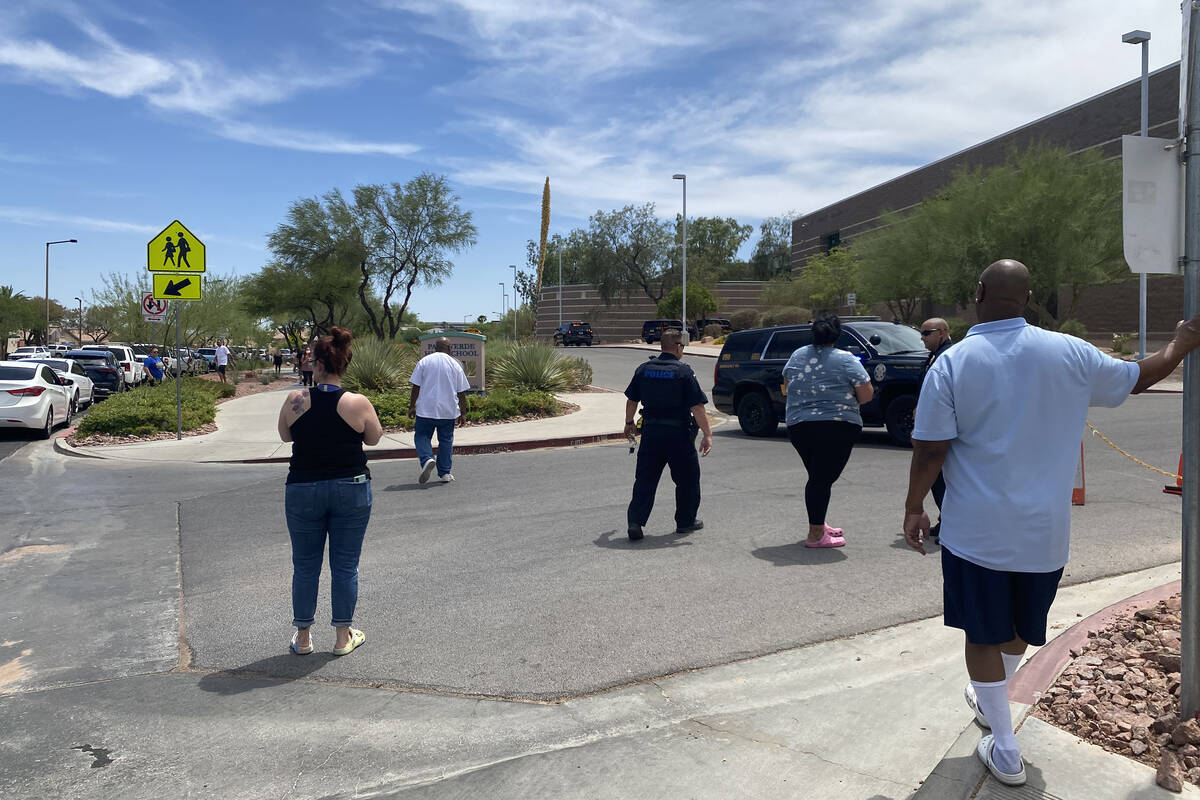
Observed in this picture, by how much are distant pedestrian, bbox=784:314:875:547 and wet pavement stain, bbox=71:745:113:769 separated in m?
5.06

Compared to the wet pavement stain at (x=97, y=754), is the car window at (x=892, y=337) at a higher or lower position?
higher

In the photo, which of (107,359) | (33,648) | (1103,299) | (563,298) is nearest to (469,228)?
(107,359)

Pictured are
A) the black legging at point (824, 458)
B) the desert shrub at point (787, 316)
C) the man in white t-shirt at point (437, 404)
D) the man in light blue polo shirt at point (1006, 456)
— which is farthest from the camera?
the desert shrub at point (787, 316)

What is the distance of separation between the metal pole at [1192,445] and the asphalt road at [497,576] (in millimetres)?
2058

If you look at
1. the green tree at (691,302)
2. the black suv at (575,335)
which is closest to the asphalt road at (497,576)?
the green tree at (691,302)

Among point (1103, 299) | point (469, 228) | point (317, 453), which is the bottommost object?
point (317, 453)

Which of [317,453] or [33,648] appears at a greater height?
[317,453]

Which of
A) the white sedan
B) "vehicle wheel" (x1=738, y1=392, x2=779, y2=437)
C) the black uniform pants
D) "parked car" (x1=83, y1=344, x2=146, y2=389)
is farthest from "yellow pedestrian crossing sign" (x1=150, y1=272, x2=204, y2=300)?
"parked car" (x1=83, y1=344, x2=146, y2=389)

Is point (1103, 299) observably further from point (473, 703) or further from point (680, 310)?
point (473, 703)

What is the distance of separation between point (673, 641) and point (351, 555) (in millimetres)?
1853

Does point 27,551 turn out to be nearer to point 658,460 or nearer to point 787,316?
point 658,460

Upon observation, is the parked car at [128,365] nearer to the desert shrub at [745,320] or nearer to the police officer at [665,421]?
the police officer at [665,421]

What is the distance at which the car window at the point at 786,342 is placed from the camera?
1441 cm

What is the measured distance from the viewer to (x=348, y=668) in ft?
16.0
